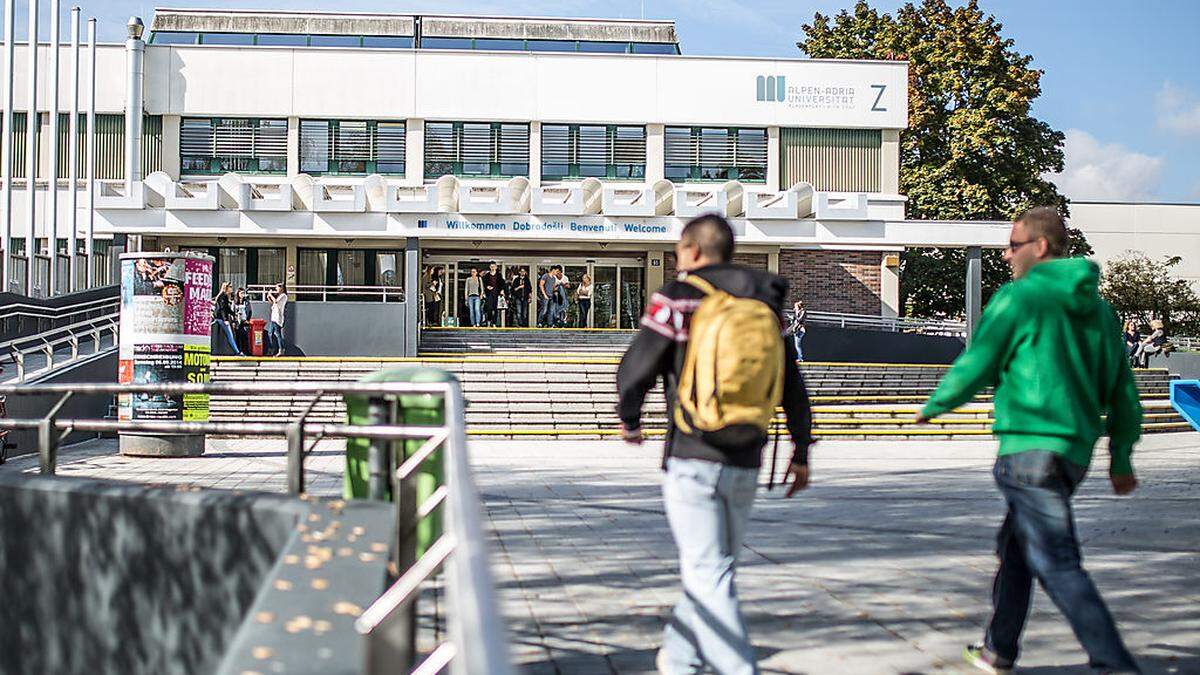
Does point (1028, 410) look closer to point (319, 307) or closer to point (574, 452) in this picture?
point (574, 452)

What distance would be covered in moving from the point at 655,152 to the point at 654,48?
577cm

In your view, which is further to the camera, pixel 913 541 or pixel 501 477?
pixel 501 477

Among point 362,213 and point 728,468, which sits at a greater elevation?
point 362,213

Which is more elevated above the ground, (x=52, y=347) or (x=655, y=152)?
(x=655, y=152)

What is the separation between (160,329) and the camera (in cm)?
1638

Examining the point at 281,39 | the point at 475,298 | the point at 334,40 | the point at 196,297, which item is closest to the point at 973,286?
the point at 475,298

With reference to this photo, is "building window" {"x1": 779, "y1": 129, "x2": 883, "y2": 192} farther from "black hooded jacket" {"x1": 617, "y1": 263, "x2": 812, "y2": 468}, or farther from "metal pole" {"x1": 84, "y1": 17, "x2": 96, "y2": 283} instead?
"black hooded jacket" {"x1": 617, "y1": 263, "x2": 812, "y2": 468}

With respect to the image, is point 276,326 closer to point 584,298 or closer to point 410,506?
point 584,298

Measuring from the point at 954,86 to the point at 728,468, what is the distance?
136 ft

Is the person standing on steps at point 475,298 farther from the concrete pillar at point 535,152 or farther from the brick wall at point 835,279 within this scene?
the brick wall at point 835,279

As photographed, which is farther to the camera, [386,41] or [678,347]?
[386,41]

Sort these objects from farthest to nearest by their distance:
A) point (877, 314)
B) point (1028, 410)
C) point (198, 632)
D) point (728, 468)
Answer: point (877, 314), point (198, 632), point (1028, 410), point (728, 468)

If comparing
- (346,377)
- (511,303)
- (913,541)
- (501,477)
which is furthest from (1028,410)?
(511,303)

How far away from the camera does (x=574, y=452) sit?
19.2 m
